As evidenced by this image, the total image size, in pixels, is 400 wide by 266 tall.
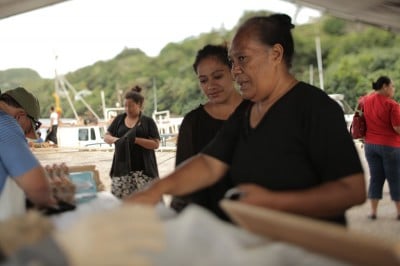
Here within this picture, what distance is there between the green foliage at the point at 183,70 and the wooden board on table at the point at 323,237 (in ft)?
34.1

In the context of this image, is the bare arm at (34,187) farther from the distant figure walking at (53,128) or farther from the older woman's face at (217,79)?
the distant figure walking at (53,128)

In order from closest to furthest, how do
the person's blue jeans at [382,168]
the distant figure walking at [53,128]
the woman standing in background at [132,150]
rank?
the woman standing in background at [132,150] < the person's blue jeans at [382,168] < the distant figure walking at [53,128]

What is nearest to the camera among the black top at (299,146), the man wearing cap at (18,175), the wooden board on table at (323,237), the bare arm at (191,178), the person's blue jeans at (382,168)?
the wooden board on table at (323,237)

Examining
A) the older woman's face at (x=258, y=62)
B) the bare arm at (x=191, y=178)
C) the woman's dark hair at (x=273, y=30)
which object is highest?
the woman's dark hair at (x=273, y=30)

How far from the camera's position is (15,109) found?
166cm

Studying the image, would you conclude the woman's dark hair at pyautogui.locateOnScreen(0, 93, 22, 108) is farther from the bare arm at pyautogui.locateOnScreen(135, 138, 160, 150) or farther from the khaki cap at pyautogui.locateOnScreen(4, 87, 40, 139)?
the bare arm at pyautogui.locateOnScreen(135, 138, 160, 150)

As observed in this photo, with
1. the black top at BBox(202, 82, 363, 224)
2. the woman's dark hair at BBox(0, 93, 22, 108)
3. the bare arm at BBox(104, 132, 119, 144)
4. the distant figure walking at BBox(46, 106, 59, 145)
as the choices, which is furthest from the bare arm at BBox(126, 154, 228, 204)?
the distant figure walking at BBox(46, 106, 59, 145)

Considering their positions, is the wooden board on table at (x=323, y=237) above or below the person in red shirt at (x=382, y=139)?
above

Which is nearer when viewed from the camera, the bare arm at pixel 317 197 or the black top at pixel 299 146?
the bare arm at pixel 317 197

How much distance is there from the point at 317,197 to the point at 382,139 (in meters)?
3.48

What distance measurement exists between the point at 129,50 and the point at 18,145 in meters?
15.4

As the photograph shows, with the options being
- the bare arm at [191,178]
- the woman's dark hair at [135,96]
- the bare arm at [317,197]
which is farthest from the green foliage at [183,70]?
the bare arm at [317,197]

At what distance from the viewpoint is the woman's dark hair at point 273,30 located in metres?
1.12

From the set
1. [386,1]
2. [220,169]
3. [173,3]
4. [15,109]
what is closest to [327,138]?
[220,169]
